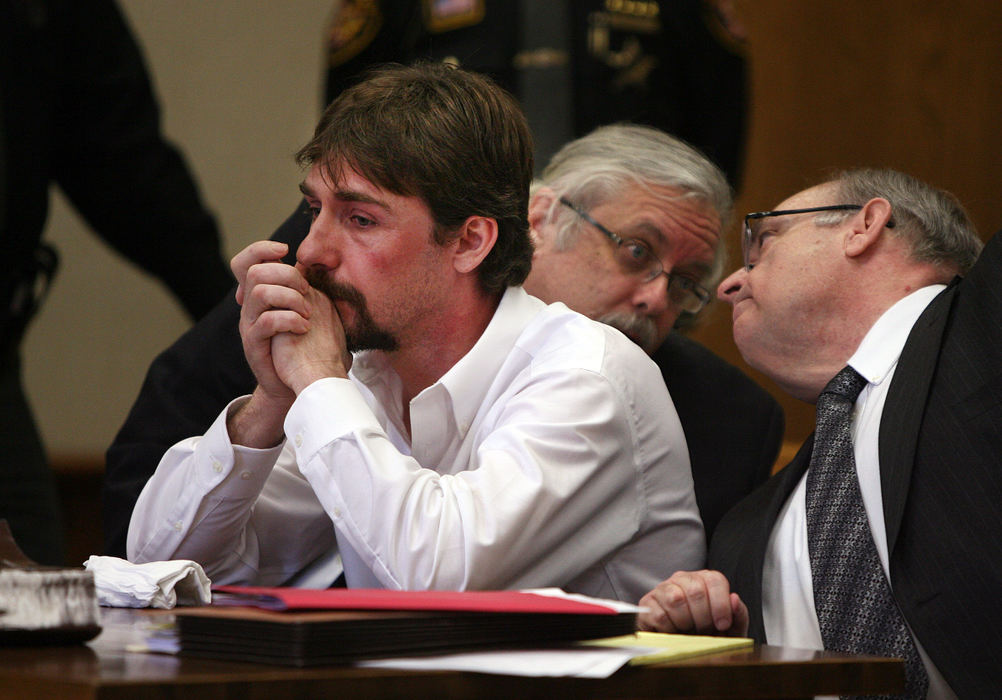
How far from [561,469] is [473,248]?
0.41m

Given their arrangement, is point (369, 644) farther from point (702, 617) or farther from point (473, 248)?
point (473, 248)

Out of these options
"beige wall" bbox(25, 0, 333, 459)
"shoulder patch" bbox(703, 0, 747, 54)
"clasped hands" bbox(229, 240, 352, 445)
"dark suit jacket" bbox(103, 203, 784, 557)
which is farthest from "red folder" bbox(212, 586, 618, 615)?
"shoulder patch" bbox(703, 0, 747, 54)

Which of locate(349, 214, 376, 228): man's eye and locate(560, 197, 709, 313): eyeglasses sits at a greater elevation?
locate(349, 214, 376, 228): man's eye

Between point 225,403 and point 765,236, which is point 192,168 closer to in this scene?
point 225,403

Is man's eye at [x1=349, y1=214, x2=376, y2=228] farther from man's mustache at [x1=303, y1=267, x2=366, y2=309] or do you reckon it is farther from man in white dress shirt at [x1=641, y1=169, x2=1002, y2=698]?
man in white dress shirt at [x1=641, y1=169, x2=1002, y2=698]

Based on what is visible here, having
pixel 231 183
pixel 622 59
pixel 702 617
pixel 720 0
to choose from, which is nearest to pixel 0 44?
pixel 231 183

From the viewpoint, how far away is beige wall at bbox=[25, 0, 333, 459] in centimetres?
333

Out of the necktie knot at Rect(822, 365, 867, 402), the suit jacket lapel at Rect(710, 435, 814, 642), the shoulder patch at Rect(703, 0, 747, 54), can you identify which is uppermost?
the shoulder patch at Rect(703, 0, 747, 54)

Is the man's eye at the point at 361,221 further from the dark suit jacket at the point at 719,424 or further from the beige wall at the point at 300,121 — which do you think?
the beige wall at the point at 300,121

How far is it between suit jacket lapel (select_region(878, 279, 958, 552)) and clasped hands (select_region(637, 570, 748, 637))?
227 mm

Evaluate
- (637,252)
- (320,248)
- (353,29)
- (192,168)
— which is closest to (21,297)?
(192,168)

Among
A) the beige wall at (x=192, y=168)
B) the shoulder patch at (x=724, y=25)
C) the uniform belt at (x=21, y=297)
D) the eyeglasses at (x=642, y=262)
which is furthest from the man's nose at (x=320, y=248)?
the shoulder patch at (x=724, y=25)

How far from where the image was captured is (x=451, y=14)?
3.36m

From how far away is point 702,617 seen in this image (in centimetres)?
135
